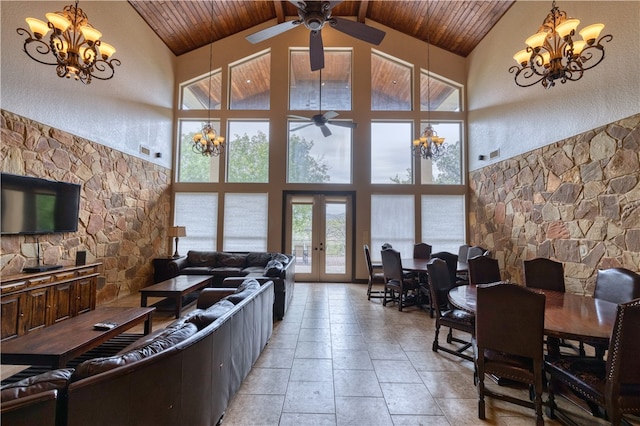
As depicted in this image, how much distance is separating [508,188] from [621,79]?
2477mm

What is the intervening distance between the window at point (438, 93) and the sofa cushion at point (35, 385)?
26.7 feet

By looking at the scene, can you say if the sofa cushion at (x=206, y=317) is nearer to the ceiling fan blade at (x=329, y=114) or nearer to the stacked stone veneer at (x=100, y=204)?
the stacked stone veneer at (x=100, y=204)

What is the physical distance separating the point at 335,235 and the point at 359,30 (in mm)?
4766

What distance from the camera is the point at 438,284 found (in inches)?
135

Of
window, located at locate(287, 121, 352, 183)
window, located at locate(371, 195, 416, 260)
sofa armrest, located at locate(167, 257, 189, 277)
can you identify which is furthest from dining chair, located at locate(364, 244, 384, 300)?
sofa armrest, located at locate(167, 257, 189, 277)

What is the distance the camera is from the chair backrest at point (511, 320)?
6.54ft

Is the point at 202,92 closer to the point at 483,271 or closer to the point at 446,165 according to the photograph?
the point at 446,165

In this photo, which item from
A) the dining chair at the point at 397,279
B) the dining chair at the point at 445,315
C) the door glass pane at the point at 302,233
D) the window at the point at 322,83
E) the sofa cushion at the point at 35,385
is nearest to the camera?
the sofa cushion at the point at 35,385

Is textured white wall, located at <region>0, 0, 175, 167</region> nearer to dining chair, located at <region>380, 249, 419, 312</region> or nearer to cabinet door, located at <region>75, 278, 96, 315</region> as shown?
cabinet door, located at <region>75, 278, 96, 315</region>

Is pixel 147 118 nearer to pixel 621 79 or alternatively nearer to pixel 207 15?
pixel 207 15

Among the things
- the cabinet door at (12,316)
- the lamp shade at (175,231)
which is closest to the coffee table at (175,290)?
the cabinet door at (12,316)

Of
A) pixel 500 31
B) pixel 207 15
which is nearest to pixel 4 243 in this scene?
pixel 207 15

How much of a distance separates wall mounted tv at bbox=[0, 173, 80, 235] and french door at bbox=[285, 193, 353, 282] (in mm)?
4290

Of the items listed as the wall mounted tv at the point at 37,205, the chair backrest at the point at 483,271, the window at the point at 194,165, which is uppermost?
the window at the point at 194,165
